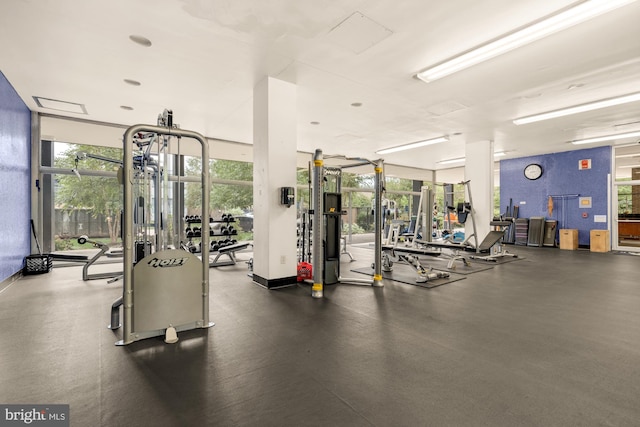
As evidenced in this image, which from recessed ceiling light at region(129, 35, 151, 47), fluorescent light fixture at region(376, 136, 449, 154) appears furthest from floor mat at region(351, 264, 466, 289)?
recessed ceiling light at region(129, 35, 151, 47)

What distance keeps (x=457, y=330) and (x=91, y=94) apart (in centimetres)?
628

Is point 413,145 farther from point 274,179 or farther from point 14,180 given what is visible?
point 14,180

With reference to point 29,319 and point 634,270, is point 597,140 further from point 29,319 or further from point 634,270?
point 29,319

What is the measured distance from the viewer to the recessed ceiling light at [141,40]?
338 cm

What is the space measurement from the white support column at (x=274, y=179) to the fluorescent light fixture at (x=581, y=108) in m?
5.05

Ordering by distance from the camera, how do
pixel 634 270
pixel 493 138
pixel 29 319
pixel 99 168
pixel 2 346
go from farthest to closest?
1. pixel 493 138
2. pixel 99 168
3. pixel 634 270
4. pixel 29 319
5. pixel 2 346

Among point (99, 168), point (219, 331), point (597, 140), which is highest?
point (597, 140)

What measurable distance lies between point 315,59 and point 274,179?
1.68m

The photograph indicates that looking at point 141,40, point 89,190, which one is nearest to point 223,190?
point 89,190

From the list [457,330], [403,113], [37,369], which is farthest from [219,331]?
[403,113]

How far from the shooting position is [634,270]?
18.8ft

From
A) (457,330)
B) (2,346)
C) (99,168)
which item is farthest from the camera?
(99,168)

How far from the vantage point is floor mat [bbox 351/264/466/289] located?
185 inches
